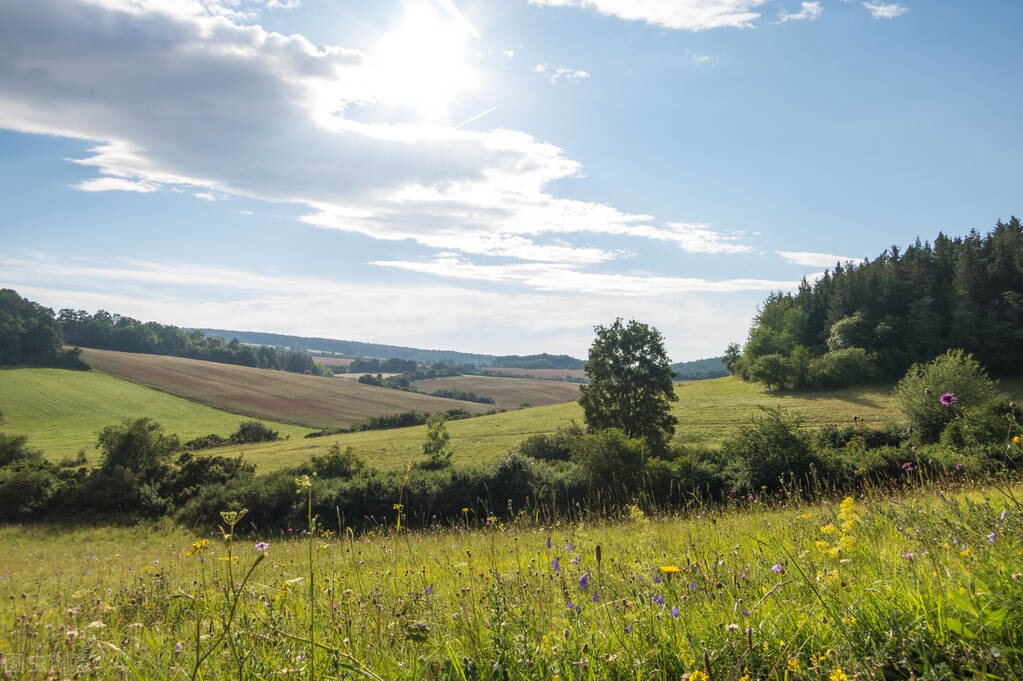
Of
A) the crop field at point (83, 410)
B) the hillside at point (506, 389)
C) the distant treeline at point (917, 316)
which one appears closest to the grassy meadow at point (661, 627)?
the crop field at point (83, 410)

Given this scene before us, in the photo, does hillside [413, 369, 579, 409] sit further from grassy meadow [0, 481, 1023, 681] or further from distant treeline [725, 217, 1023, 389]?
grassy meadow [0, 481, 1023, 681]

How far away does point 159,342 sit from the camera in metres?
125

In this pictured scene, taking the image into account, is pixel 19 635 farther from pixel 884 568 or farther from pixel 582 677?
pixel 884 568

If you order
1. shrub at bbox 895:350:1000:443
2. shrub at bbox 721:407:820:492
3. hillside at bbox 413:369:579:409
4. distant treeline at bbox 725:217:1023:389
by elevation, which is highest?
distant treeline at bbox 725:217:1023:389

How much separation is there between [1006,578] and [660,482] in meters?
25.1

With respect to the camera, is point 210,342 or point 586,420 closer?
point 586,420

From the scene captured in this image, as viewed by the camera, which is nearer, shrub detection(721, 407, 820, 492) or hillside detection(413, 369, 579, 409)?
shrub detection(721, 407, 820, 492)

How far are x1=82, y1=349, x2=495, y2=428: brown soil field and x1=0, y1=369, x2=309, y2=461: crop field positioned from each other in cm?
325

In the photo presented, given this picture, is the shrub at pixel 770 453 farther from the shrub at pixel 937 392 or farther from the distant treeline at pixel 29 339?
the distant treeline at pixel 29 339

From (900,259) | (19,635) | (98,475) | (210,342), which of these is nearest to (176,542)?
(98,475)

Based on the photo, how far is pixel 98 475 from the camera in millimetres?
35312

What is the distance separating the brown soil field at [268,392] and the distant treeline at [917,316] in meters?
50.1

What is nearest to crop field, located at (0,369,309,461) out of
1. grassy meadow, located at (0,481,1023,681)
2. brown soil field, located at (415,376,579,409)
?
brown soil field, located at (415,376,579,409)

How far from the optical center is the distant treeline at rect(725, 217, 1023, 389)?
201 ft
